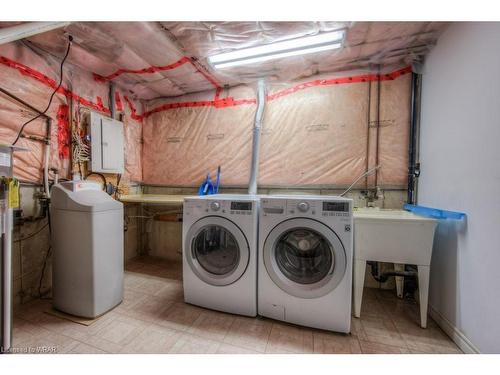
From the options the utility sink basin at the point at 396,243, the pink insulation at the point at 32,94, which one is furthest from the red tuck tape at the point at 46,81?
the utility sink basin at the point at 396,243

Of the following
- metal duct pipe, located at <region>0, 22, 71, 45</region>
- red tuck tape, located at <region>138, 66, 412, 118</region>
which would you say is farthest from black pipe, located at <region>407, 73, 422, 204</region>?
metal duct pipe, located at <region>0, 22, 71, 45</region>

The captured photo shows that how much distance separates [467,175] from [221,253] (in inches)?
70.3

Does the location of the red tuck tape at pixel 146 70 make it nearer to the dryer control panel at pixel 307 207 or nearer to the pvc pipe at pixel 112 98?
the pvc pipe at pixel 112 98

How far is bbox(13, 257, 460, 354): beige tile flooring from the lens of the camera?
1.23 meters

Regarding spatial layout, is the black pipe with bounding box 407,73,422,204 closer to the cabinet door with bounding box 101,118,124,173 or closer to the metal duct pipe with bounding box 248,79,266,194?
the metal duct pipe with bounding box 248,79,266,194

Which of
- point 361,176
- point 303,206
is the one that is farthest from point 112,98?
point 361,176

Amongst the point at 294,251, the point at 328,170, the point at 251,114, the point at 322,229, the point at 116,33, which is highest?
the point at 116,33

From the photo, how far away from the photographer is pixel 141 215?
2.84 m

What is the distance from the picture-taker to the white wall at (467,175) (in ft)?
3.61

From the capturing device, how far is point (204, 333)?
4.43 ft

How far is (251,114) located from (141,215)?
206cm
